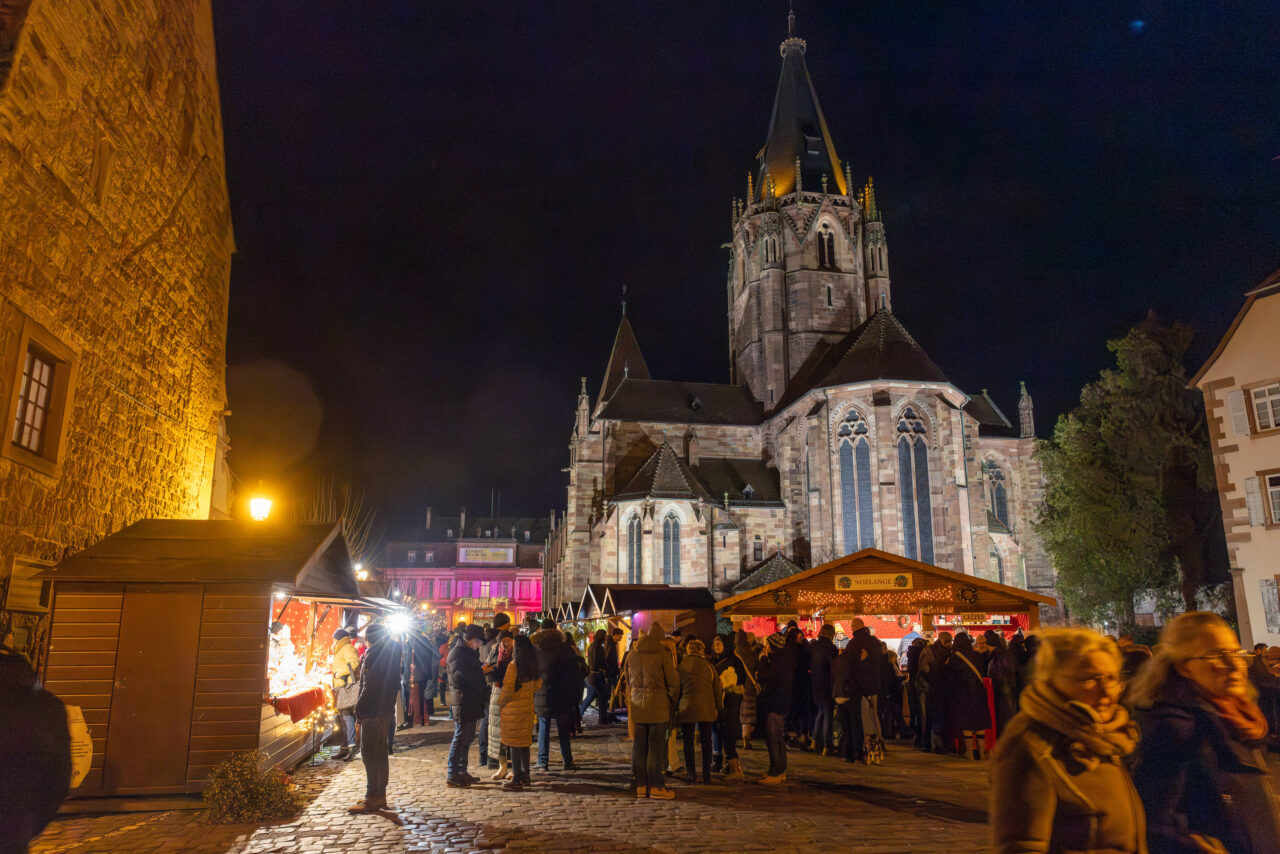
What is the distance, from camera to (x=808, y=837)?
7.11 metres

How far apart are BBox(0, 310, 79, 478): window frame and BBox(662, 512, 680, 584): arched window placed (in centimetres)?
2950

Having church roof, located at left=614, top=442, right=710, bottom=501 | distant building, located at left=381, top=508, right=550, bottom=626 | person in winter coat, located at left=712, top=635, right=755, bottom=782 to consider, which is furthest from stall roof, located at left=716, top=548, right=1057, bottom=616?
distant building, located at left=381, top=508, right=550, bottom=626

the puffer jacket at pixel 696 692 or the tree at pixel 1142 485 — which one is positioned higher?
the tree at pixel 1142 485

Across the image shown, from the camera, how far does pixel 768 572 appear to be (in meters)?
37.3

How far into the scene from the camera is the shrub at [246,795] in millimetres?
7867

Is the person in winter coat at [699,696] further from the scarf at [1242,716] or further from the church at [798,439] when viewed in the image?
the church at [798,439]

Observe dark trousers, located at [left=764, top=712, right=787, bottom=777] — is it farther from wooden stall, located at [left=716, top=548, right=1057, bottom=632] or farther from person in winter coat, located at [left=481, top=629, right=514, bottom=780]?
wooden stall, located at [left=716, top=548, right=1057, bottom=632]

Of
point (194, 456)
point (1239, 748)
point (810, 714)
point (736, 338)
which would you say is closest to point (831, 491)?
point (736, 338)

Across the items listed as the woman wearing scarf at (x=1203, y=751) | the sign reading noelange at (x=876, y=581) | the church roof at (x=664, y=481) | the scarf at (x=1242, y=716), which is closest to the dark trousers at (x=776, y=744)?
the sign reading noelange at (x=876, y=581)

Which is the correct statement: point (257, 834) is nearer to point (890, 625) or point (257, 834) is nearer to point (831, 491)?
point (890, 625)

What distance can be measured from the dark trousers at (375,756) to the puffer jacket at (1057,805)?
7015 mm

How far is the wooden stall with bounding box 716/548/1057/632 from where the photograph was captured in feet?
52.4

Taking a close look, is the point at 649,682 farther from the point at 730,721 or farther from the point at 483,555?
the point at 483,555

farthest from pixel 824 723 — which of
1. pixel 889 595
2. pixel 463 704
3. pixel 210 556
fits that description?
pixel 210 556
